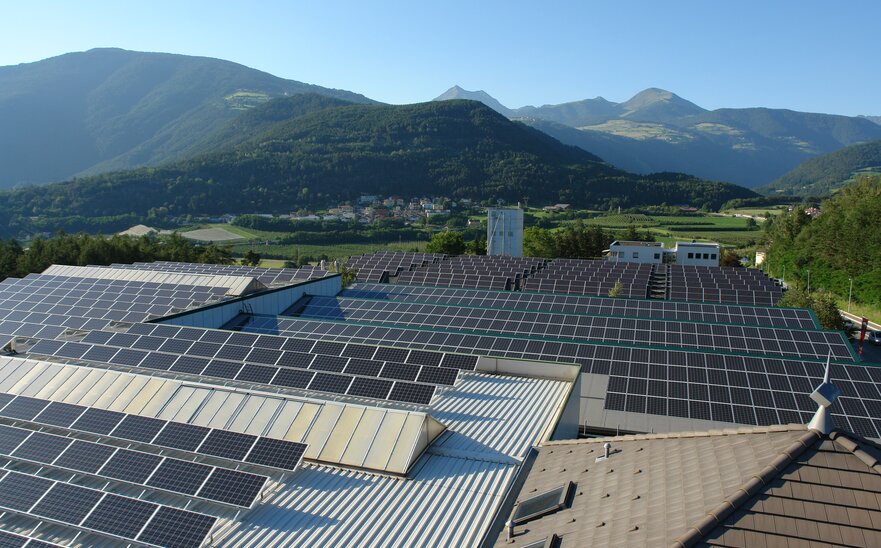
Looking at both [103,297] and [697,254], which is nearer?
[103,297]

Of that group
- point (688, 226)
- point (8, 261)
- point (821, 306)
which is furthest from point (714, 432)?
point (688, 226)

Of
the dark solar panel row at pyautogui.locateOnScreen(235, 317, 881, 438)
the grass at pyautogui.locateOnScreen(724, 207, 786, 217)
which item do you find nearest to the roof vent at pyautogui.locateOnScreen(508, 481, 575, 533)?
the dark solar panel row at pyautogui.locateOnScreen(235, 317, 881, 438)

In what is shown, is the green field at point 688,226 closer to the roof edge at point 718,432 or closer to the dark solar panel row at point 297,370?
the dark solar panel row at point 297,370

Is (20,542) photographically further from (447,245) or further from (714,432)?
(447,245)

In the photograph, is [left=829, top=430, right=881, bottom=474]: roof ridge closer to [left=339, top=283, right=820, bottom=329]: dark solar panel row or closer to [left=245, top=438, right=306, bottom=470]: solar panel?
[left=245, top=438, right=306, bottom=470]: solar panel

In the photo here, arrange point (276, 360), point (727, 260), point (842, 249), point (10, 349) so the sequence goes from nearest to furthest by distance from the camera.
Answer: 1. point (276, 360)
2. point (10, 349)
3. point (842, 249)
4. point (727, 260)

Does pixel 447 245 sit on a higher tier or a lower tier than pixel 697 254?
lower

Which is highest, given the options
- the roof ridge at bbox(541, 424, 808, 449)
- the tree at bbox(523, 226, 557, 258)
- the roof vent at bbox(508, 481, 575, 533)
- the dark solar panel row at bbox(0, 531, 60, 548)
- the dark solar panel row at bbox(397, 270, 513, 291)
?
the roof ridge at bbox(541, 424, 808, 449)

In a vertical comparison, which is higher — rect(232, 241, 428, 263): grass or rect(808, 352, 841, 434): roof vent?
rect(808, 352, 841, 434): roof vent
